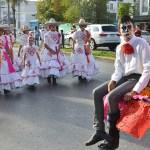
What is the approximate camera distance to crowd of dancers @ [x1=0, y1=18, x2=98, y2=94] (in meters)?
12.6

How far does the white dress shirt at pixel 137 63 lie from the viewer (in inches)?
234

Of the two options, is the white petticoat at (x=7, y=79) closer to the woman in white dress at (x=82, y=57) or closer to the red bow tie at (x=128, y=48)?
the woman in white dress at (x=82, y=57)

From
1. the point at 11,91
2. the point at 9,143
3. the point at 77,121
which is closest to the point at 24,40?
the point at 11,91

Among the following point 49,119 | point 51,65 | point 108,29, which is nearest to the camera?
point 49,119

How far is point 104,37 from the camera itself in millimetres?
29531

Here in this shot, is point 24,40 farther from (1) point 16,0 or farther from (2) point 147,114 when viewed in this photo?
(1) point 16,0

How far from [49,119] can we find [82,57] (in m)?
6.21

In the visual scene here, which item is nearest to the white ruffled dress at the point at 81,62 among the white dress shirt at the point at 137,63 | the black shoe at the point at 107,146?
the white dress shirt at the point at 137,63

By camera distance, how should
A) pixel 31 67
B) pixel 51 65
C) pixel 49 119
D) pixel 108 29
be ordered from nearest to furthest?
pixel 49 119 < pixel 31 67 < pixel 51 65 < pixel 108 29

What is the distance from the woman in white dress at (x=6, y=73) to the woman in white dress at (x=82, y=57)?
2511 millimetres

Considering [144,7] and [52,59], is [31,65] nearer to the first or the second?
[52,59]

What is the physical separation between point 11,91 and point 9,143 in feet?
18.7

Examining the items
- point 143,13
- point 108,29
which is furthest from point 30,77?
point 143,13

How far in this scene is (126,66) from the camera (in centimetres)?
630
